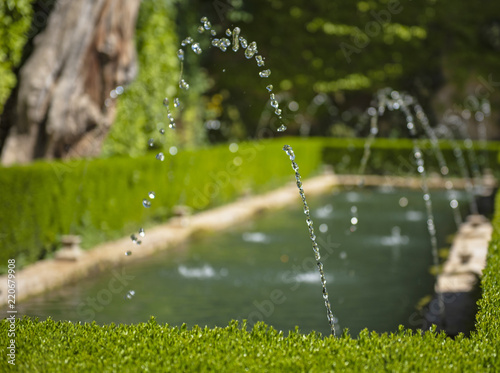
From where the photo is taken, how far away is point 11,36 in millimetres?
9906

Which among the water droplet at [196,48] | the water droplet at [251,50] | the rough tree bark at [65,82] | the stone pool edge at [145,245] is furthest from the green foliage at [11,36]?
the water droplet at [251,50]

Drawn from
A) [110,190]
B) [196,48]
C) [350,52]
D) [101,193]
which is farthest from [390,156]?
[196,48]

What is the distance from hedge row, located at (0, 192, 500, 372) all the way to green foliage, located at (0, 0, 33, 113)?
6434 mm

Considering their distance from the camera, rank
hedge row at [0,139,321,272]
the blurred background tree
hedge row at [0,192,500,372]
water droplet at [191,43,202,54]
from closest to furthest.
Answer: hedge row at [0,192,500,372] → water droplet at [191,43,202,54] → hedge row at [0,139,321,272] → the blurred background tree

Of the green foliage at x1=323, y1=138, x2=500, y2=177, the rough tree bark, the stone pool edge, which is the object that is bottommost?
the green foliage at x1=323, y1=138, x2=500, y2=177

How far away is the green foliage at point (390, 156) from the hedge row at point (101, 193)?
571 cm

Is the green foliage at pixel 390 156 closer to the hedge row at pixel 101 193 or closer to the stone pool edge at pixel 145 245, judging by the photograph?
the stone pool edge at pixel 145 245

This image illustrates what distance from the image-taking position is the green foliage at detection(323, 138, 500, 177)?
58.9ft

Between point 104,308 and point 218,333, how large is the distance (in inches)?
108

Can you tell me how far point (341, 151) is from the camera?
63.5ft

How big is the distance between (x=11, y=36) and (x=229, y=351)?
7.49 m

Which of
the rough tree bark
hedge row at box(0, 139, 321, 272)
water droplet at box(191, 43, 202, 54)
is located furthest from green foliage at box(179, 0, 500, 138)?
water droplet at box(191, 43, 202, 54)

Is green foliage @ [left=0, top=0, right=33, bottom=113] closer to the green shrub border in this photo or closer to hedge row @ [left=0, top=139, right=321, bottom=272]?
hedge row @ [left=0, top=139, right=321, bottom=272]

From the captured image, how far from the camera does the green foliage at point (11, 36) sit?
9.80 metres
